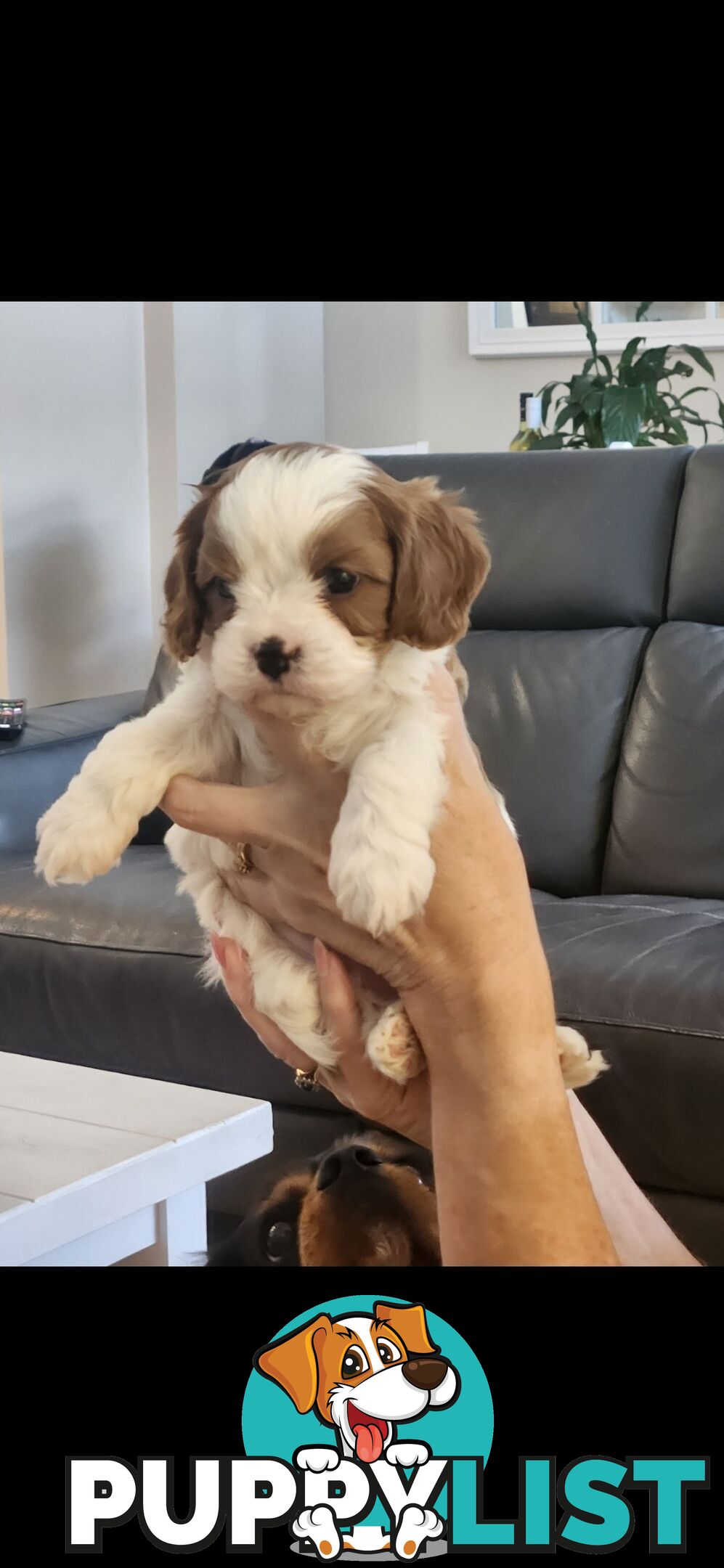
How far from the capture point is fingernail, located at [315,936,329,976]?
154cm

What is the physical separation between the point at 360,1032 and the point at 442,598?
0.50 m

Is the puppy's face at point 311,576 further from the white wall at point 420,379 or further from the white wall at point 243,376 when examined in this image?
the white wall at point 420,379

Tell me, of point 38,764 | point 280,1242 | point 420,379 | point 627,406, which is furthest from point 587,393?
point 280,1242

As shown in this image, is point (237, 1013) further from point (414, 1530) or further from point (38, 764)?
point (414, 1530)

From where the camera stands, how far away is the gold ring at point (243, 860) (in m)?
1.60

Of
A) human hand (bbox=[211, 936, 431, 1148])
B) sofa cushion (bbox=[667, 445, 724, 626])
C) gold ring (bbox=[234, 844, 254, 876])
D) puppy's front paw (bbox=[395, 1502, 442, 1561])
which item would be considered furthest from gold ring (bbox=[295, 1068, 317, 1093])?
sofa cushion (bbox=[667, 445, 724, 626])

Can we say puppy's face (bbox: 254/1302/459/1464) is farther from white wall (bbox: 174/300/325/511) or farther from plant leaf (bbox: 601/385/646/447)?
white wall (bbox: 174/300/325/511)

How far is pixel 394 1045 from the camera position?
1.54 m

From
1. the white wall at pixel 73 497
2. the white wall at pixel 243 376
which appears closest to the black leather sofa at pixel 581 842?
the white wall at pixel 73 497

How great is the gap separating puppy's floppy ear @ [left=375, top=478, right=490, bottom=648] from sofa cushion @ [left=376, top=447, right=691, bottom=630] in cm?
200

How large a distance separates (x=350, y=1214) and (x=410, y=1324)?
1.29 meters

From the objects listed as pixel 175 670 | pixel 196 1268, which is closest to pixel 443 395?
pixel 175 670
